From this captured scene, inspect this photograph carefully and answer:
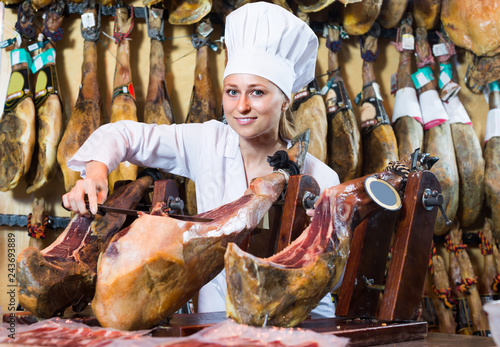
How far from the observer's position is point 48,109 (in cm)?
328

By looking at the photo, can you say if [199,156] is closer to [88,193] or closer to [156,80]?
[88,193]

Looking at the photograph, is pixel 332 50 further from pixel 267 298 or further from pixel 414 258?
pixel 267 298

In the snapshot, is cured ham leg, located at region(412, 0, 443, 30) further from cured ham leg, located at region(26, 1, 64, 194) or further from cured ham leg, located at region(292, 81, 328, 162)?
cured ham leg, located at region(26, 1, 64, 194)

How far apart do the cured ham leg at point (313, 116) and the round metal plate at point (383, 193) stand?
1.77 metres

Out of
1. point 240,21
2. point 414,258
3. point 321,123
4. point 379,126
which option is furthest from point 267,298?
point 379,126

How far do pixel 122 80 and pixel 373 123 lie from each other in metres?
1.79

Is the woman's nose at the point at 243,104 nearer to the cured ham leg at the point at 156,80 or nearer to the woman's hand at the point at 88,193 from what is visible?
the woman's hand at the point at 88,193

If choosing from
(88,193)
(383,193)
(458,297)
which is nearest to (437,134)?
(458,297)

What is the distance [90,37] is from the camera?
3.46 metres

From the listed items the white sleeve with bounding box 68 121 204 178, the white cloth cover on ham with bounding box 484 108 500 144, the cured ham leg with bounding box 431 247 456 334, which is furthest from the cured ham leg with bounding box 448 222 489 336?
the white sleeve with bounding box 68 121 204 178

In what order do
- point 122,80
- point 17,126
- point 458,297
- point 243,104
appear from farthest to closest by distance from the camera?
1. point 458,297
2. point 122,80
3. point 17,126
4. point 243,104

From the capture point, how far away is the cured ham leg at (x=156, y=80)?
3385 mm

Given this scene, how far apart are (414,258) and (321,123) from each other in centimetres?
198

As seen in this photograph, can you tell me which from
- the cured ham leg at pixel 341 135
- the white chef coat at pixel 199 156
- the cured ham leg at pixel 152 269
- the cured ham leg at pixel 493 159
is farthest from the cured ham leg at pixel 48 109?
the cured ham leg at pixel 493 159
